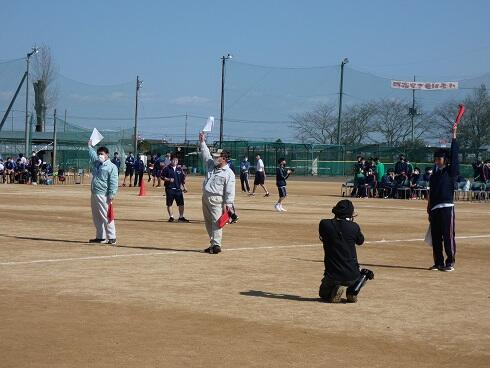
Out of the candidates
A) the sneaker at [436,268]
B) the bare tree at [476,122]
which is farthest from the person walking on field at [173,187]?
the bare tree at [476,122]

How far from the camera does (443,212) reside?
13648 millimetres

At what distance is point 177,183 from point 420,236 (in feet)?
20.7

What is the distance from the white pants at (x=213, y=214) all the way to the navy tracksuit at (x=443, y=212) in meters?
3.60

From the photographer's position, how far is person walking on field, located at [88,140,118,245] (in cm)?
1633

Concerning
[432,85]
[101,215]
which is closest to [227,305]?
[101,215]

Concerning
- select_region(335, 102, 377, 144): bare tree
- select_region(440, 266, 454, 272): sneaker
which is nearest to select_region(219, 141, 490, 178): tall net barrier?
select_region(335, 102, 377, 144): bare tree

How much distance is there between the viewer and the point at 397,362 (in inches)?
298

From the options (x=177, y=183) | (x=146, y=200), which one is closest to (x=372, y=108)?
(x=146, y=200)

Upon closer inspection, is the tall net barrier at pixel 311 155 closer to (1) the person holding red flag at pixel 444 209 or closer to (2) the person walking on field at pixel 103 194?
(2) the person walking on field at pixel 103 194

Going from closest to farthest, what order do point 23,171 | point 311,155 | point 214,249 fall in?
point 214,249 → point 23,171 → point 311,155

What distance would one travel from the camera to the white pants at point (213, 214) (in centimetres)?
1508

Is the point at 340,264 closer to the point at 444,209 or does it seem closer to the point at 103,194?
the point at 444,209

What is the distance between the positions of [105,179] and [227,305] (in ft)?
22.8

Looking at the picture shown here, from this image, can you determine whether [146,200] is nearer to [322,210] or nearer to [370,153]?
[322,210]
